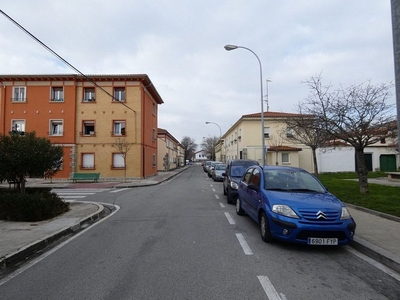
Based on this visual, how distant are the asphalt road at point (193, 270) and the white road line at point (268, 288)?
12 mm

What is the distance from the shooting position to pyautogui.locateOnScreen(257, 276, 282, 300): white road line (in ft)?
10.8

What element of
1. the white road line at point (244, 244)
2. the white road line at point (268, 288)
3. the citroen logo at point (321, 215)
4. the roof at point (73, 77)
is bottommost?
the white road line at point (244, 244)

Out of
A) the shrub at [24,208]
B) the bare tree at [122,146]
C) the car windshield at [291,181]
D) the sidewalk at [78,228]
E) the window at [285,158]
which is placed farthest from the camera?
the window at [285,158]

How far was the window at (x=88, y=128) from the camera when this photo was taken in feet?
87.3

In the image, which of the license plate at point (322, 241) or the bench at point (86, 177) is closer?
the license plate at point (322, 241)

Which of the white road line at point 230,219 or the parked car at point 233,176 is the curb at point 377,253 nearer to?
the white road line at point 230,219

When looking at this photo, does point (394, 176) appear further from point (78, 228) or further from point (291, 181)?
point (78, 228)

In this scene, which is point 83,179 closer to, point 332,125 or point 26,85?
point 26,85

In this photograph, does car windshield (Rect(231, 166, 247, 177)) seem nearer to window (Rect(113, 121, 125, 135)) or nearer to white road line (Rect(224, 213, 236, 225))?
white road line (Rect(224, 213, 236, 225))

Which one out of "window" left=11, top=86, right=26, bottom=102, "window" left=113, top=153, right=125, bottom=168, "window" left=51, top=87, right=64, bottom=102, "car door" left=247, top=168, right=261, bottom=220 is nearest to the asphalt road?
"car door" left=247, top=168, right=261, bottom=220

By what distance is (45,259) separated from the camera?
4.77 metres

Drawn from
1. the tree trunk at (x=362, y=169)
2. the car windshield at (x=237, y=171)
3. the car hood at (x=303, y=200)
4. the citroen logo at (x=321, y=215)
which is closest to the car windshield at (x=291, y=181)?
the car hood at (x=303, y=200)

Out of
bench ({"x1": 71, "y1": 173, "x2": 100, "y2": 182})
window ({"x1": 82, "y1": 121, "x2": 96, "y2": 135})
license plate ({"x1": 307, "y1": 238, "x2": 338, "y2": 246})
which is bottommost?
license plate ({"x1": 307, "y1": 238, "x2": 338, "y2": 246})

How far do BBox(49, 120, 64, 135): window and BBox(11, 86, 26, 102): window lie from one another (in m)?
3.43
